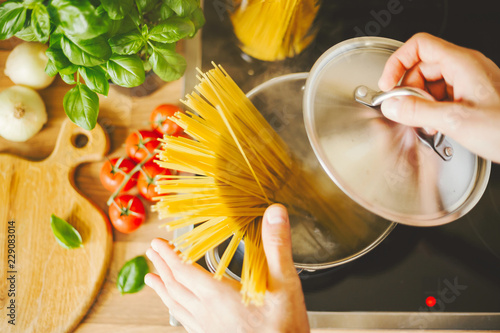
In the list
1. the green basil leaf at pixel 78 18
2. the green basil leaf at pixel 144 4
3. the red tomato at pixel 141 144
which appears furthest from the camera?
the red tomato at pixel 141 144

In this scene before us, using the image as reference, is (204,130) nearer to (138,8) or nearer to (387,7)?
(138,8)

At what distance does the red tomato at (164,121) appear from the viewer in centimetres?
73

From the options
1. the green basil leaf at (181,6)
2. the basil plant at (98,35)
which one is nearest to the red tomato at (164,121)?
the basil plant at (98,35)

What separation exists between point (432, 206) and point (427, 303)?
0.87ft

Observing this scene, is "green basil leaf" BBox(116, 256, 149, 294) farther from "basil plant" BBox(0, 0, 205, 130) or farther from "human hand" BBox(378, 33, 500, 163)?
"human hand" BBox(378, 33, 500, 163)

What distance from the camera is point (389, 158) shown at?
52 cm

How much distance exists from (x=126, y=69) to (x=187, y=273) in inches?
12.7

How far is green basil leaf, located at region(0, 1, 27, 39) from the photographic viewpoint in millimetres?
480

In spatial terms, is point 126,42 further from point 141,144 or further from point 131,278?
point 131,278

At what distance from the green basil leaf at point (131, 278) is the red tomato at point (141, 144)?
0.22 metres

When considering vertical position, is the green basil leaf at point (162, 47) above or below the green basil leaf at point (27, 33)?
above

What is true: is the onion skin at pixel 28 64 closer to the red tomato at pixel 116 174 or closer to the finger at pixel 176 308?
the red tomato at pixel 116 174

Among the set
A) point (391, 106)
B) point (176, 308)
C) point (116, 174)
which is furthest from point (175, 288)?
point (391, 106)

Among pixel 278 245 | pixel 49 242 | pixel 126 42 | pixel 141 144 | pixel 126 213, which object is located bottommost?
pixel 49 242
